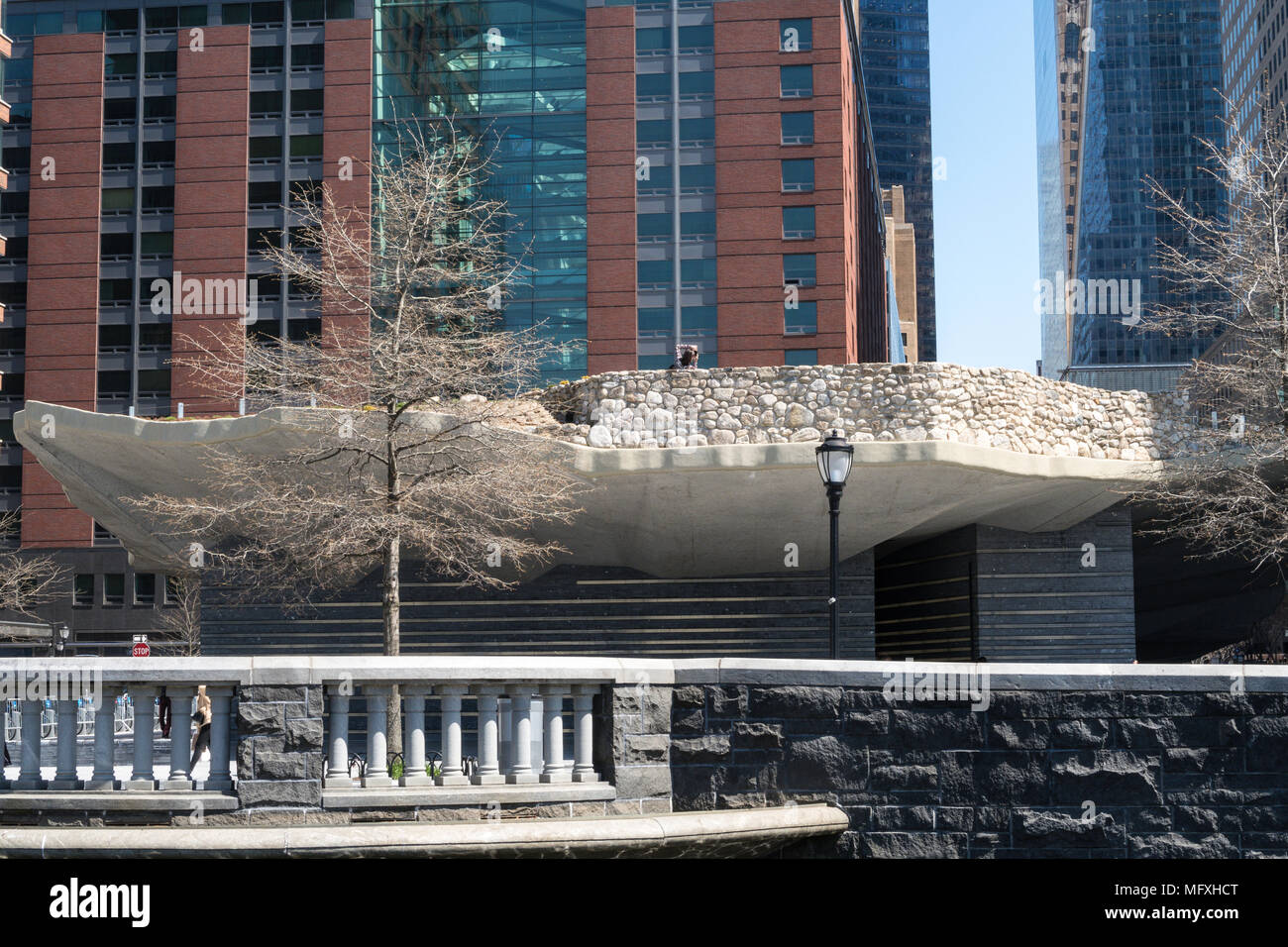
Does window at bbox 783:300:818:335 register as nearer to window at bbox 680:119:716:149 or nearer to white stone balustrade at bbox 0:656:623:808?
window at bbox 680:119:716:149

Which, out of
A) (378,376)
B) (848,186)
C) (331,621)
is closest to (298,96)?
(848,186)

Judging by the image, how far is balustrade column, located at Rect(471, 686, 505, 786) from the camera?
8.53 metres

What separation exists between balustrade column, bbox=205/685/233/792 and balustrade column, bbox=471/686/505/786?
151 centimetres

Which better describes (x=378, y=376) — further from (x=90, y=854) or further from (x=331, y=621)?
(x=90, y=854)

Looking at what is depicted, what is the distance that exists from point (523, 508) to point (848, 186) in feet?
168

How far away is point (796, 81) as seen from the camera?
64688mm

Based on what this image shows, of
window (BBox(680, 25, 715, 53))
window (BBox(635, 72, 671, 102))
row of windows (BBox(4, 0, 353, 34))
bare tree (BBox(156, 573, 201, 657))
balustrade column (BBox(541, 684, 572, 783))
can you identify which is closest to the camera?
balustrade column (BBox(541, 684, 572, 783))

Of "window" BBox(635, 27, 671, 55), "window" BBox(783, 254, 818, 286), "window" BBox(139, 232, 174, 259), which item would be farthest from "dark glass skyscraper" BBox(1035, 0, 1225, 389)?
"window" BBox(139, 232, 174, 259)

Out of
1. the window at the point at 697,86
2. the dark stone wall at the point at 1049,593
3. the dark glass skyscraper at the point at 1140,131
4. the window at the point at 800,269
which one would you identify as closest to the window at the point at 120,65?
the window at the point at 697,86

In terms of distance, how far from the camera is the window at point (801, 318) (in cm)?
6372

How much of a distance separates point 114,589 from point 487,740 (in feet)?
208

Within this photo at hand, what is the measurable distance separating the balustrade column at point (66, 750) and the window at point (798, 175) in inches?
2302

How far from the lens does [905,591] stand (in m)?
29.2

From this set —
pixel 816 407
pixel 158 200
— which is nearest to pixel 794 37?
pixel 158 200
